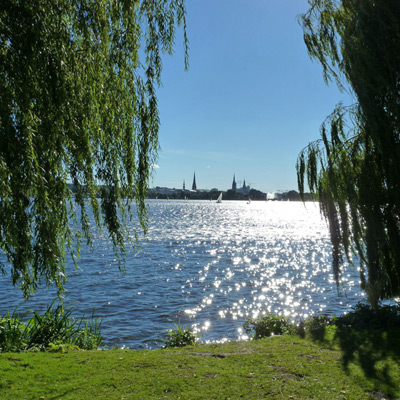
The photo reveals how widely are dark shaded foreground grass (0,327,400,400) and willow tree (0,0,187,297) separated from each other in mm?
2277

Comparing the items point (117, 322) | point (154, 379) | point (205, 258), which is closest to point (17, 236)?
point (154, 379)

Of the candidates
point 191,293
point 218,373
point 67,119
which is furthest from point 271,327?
point 191,293

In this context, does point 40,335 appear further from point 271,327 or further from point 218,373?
point 271,327

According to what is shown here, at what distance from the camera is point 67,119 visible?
14.7ft

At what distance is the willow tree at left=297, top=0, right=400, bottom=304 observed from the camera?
19.6 ft

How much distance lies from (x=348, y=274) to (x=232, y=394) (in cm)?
2215

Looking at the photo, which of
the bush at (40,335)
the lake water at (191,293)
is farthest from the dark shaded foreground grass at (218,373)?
the lake water at (191,293)

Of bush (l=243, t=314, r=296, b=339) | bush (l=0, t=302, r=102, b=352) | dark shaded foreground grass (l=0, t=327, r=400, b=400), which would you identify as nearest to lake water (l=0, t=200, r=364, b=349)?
bush (l=0, t=302, r=102, b=352)

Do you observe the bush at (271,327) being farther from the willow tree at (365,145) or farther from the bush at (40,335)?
the bush at (40,335)

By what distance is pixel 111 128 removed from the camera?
18.0 ft

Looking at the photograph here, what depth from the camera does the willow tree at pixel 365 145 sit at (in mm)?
5973

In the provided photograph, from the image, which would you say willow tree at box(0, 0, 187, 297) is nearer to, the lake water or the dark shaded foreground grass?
the dark shaded foreground grass

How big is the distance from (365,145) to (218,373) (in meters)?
5.02

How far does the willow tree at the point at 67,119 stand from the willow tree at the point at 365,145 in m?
2.92
